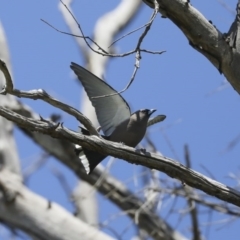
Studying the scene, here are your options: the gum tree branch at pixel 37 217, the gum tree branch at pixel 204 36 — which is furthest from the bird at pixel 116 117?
the gum tree branch at pixel 37 217

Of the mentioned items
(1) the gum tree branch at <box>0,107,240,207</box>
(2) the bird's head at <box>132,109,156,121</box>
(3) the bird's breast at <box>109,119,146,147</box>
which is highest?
(2) the bird's head at <box>132,109,156,121</box>

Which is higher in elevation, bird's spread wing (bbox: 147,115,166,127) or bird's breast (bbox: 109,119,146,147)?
bird's spread wing (bbox: 147,115,166,127)

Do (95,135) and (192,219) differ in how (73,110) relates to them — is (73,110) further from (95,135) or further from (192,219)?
(192,219)

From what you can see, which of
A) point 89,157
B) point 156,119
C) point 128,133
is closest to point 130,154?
point 89,157

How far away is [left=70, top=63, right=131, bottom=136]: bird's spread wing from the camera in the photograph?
252 cm

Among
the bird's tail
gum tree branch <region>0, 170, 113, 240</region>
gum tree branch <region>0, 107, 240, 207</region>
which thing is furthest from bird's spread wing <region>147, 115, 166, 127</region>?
gum tree branch <region>0, 170, 113, 240</region>

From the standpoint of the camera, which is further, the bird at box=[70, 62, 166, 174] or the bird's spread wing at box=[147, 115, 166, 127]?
the bird's spread wing at box=[147, 115, 166, 127]

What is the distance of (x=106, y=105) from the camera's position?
2648mm

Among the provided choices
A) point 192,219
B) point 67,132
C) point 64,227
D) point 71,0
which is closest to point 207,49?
point 67,132

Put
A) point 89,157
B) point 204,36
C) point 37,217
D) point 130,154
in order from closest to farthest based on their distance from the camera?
point 130,154, point 204,36, point 89,157, point 37,217

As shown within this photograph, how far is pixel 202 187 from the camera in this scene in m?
2.26

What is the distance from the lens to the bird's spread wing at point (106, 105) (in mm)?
2517

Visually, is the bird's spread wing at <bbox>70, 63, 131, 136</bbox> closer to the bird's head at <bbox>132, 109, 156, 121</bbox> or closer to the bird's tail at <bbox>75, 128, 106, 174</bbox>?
the bird's head at <bbox>132, 109, 156, 121</bbox>

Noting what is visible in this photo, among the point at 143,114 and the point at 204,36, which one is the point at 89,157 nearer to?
the point at 143,114
